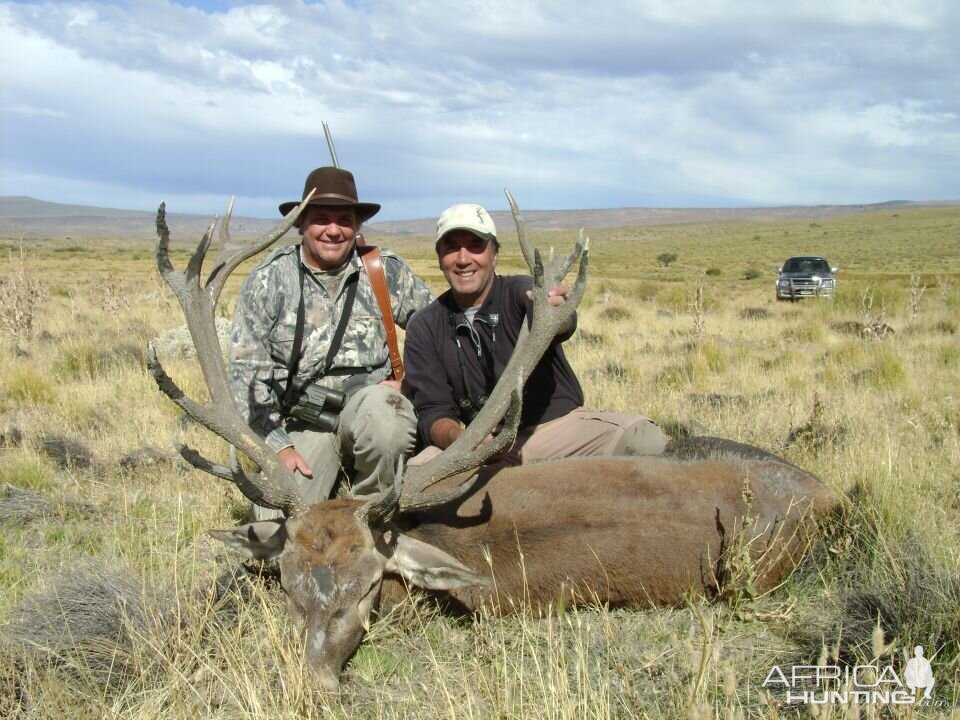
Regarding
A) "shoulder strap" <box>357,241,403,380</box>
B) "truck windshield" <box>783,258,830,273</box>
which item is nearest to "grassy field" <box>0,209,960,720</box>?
"shoulder strap" <box>357,241,403,380</box>

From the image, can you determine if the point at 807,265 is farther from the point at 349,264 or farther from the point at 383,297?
the point at 349,264

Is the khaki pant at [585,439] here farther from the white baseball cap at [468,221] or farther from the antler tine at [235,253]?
the antler tine at [235,253]

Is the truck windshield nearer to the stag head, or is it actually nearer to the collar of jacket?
the collar of jacket

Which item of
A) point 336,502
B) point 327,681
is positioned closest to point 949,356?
point 336,502

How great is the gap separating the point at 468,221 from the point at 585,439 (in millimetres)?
1546

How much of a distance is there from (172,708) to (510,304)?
3.00 m

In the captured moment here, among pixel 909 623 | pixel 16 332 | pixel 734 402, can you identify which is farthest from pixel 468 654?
pixel 16 332

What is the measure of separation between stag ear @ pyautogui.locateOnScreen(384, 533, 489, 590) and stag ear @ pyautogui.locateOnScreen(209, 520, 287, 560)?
1.78ft

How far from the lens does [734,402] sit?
313 inches

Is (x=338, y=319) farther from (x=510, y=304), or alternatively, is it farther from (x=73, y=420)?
(x=73, y=420)

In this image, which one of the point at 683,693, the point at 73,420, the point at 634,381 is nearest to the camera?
the point at 683,693

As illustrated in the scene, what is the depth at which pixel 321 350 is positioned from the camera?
5.57 metres

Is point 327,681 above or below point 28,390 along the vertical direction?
below

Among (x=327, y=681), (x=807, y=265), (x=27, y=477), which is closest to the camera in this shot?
(x=327, y=681)
